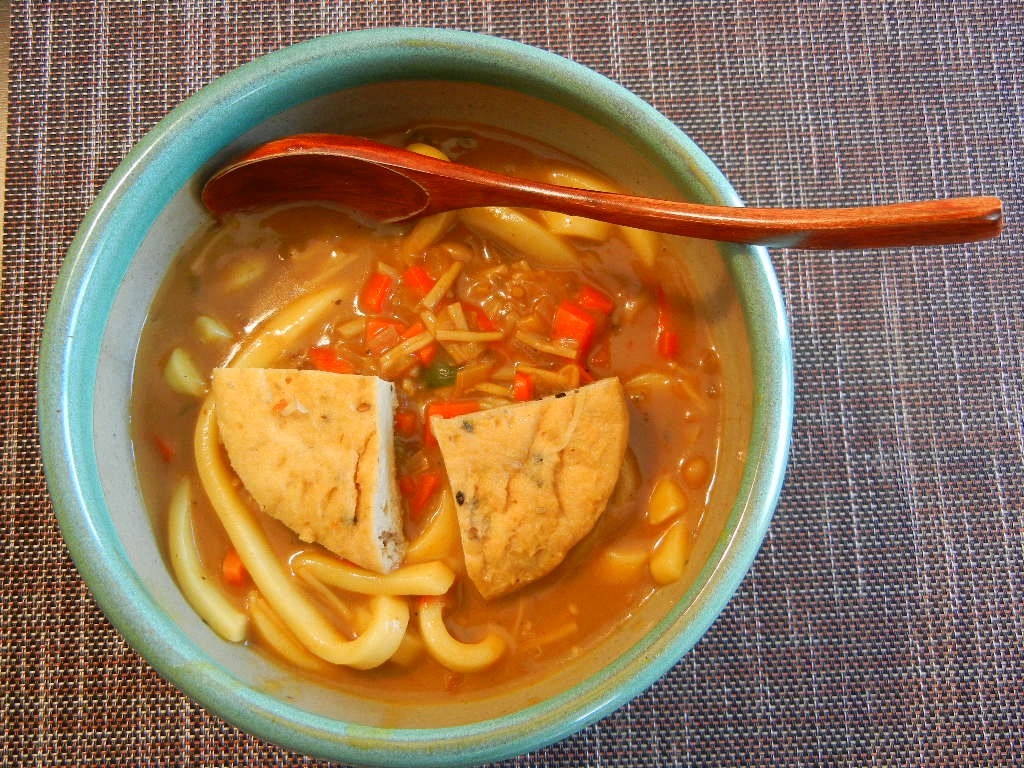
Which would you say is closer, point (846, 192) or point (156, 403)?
point (156, 403)

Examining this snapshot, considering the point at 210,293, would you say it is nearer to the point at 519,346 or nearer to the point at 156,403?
the point at 156,403

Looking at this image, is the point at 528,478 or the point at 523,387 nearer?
the point at 528,478

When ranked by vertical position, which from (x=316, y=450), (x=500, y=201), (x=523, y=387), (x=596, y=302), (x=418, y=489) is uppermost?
(x=500, y=201)

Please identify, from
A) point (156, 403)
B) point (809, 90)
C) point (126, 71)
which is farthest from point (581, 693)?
point (126, 71)

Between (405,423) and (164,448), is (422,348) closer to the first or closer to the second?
(405,423)

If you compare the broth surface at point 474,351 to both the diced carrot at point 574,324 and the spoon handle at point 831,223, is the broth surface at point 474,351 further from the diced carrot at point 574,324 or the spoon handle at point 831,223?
the spoon handle at point 831,223

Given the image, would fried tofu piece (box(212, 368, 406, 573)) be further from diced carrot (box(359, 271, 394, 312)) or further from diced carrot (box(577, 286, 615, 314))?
diced carrot (box(577, 286, 615, 314))

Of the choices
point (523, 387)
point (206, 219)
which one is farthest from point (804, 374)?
point (206, 219)

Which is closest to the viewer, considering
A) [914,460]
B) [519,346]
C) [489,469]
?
[489,469]
